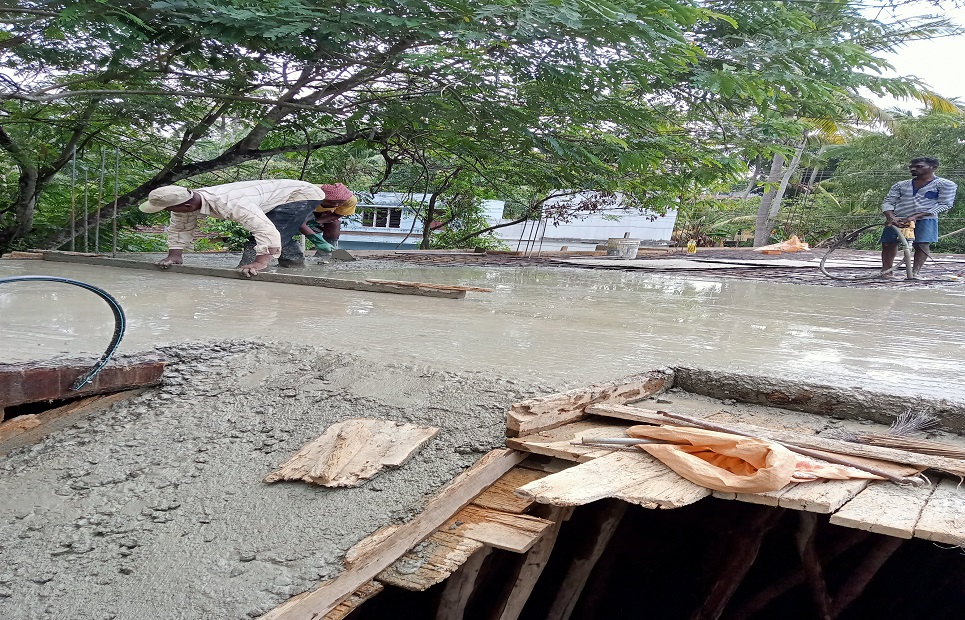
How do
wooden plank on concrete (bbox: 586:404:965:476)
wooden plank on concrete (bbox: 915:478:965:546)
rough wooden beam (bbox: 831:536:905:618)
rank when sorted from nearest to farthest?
wooden plank on concrete (bbox: 915:478:965:546)
wooden plank on concrete (bbox: 586:404:965:476)
rough wooden beam (bbox: 831:536:905:618)

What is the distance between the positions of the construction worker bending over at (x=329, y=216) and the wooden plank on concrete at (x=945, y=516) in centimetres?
643

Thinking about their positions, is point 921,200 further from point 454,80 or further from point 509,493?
point 509,493

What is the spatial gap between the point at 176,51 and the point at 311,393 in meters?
4.75

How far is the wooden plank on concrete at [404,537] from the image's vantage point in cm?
181

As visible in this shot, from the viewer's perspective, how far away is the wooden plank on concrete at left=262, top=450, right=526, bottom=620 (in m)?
1.81

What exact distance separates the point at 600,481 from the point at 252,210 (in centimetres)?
474

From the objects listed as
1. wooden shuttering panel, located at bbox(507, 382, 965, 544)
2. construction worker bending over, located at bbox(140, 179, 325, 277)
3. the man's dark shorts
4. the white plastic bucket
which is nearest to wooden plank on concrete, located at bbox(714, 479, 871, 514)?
wooden shuttering panel, located at bbox(507, 382, 965, 544)

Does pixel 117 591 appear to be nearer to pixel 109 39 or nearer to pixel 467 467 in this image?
pixel 467 467

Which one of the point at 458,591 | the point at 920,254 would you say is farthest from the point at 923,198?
the point at 458,591

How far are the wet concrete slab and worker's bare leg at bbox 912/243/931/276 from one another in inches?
81.2

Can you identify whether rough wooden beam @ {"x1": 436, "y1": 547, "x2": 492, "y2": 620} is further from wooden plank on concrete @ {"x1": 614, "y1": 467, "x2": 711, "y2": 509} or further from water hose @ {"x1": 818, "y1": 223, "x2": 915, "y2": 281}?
water hose @ {"x1": 818, "y1": 223, "x2": 915, "y2": 281}

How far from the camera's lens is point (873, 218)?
20016 mm

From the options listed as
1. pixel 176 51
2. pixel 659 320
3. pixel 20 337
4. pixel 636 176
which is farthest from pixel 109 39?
pixel 636 176

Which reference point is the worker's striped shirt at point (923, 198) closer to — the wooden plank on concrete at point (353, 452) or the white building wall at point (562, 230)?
the wooden plank on concrete at point (353, 452)
